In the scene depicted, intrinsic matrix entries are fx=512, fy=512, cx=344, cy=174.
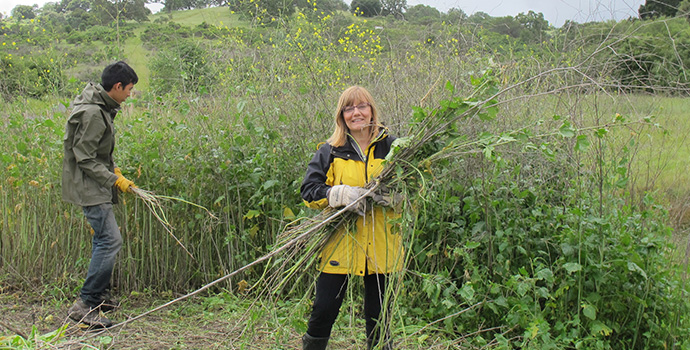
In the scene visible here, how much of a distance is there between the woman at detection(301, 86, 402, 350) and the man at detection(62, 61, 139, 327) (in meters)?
1.67

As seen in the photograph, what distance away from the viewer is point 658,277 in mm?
3266

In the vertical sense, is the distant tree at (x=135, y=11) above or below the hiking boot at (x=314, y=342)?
above

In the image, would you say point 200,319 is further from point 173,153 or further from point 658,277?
point 658,277

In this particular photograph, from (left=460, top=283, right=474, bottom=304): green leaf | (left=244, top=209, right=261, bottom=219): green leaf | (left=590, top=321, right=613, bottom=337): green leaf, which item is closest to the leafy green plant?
(left=244, top=209, right=261, bottom=219): green leaf

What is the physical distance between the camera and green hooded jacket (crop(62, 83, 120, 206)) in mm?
3383

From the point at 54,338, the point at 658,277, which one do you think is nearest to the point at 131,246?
Result: the point at 54,338

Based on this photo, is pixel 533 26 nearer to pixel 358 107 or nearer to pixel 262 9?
pixel 262 9

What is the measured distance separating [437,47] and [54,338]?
137 inches

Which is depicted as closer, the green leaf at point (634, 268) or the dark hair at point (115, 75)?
the green leaf at point (634, 268)

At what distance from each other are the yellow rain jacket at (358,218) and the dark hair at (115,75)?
1693 millimetres

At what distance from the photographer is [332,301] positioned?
8.48 ft

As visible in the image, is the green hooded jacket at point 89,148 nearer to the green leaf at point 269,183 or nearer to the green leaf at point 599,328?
the green leaf at point 269,183

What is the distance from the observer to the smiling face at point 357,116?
2598mm

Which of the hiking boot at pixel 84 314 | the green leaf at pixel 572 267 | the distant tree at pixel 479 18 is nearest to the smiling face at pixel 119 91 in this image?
the hiking boot at pixel 84 314
